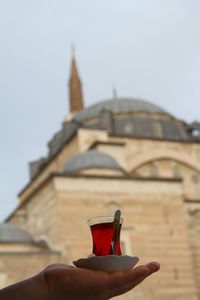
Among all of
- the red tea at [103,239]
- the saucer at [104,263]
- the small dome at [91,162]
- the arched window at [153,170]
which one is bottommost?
the arched window at [153,170]

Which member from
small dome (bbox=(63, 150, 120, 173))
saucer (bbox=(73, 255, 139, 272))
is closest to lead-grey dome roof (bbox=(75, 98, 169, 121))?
small dome (bbox=(63, 150, 120, 173))

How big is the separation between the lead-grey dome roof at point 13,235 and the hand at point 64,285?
40.6 ft

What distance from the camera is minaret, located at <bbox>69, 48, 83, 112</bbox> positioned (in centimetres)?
2682

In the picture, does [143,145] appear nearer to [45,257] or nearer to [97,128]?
[97,128]

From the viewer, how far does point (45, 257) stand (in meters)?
12.9

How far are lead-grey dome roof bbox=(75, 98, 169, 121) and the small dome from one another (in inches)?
222

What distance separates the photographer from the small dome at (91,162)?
15.7 metres

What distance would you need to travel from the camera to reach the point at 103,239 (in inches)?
72.4

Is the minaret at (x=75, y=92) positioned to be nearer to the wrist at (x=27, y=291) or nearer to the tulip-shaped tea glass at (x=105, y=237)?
the tulip-shaped tea glass at (x=105, y=237)

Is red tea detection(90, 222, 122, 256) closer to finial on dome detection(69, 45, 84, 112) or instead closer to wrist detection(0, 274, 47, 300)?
wrist detection(0, 274, 47, 300)

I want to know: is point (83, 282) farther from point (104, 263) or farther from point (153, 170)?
point (153, 170)

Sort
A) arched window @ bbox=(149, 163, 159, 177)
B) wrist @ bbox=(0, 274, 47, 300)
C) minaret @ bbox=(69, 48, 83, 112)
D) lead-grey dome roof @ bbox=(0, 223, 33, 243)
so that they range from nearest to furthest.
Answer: wrist @ bbox=(0, 274, 47, 300) < lead-grey dome roof @ bbox=(0, 223, 33, 243) < arched window @ bbox=(149, 163, 159, 177) < minaret @ bbox=(69, 48, 83, 112)

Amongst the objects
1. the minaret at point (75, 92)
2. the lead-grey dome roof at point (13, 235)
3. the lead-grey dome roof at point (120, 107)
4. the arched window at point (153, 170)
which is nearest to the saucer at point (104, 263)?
the lead-grey dome roof at point (13, 235)

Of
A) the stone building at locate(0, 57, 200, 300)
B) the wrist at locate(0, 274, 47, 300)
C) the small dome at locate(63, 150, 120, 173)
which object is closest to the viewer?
the wrist at locate(0, 274, 47, 300)
